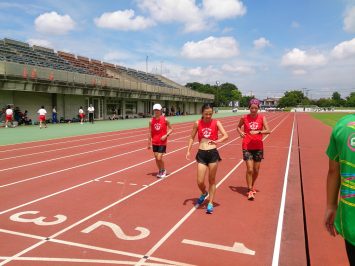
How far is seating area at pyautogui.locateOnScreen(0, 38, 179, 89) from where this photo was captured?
33750 millimetres

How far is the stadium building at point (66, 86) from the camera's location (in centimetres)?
2803

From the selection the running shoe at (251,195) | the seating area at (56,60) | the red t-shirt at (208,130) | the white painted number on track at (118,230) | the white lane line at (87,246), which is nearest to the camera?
→ the white lane line at (87,246)

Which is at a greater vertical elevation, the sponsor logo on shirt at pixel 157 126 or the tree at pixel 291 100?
the tree at pixel 291 100

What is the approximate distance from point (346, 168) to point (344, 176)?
6 centimetres

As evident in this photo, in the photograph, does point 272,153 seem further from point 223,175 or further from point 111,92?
point 111,92

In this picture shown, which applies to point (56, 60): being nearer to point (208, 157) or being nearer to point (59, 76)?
point (59, 76)

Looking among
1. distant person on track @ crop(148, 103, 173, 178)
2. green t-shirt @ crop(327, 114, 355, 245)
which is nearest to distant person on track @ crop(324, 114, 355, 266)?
Answer: green t-shirt @ crop(327, 114, 355, 245)

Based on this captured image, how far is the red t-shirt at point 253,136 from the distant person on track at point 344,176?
14.3 ft

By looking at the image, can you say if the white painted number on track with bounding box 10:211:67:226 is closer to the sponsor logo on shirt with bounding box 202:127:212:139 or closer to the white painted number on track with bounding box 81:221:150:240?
the white painted number on track with bounding box 81:221:150:240

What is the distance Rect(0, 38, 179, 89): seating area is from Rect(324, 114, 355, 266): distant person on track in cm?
3097

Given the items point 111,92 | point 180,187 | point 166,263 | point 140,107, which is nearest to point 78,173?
point 180,187

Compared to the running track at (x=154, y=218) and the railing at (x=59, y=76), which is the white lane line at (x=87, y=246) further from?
the railing at (x=59, y=76)

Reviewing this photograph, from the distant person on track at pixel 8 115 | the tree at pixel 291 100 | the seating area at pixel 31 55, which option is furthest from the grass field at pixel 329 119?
the tree at pixel 291 100

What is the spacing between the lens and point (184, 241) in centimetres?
466
